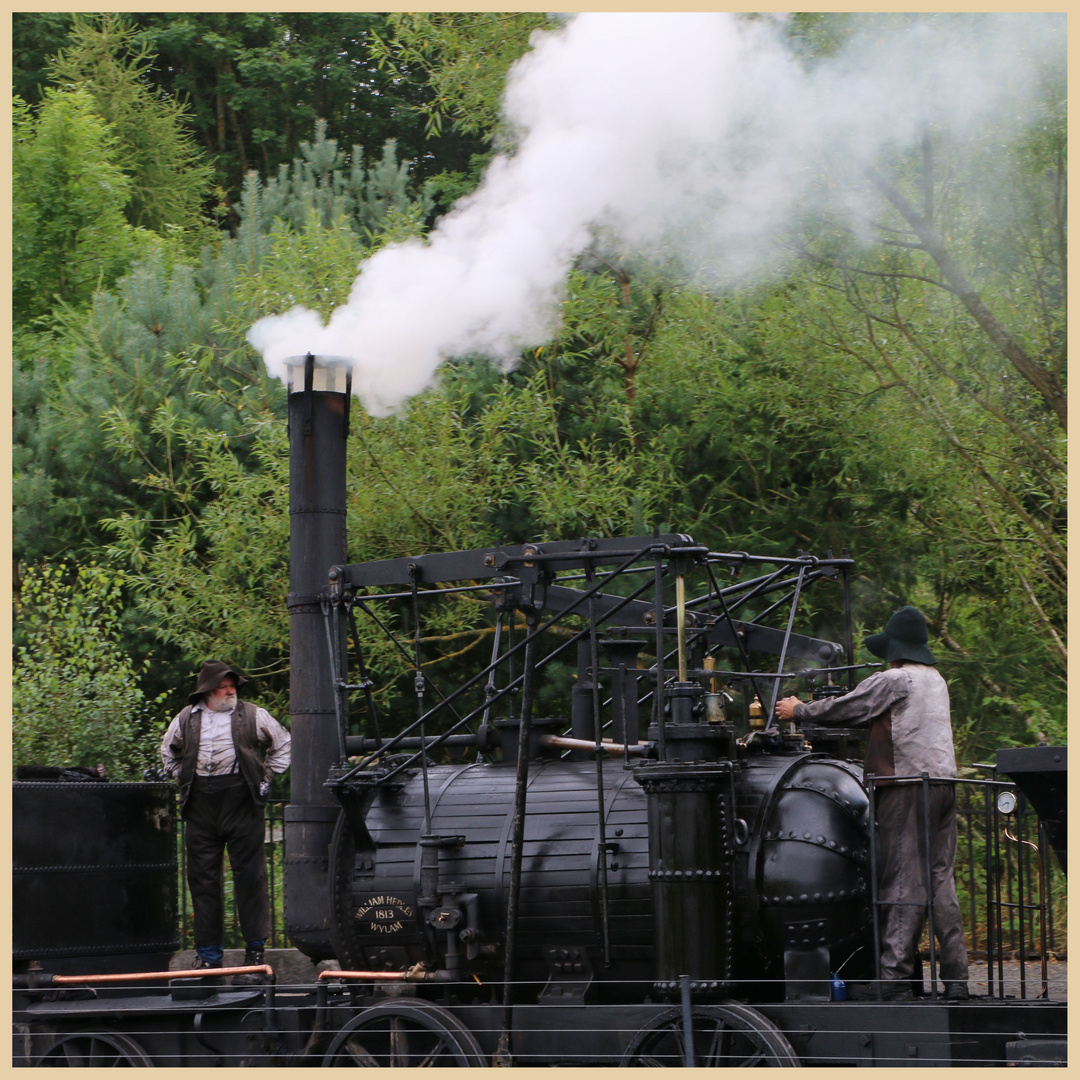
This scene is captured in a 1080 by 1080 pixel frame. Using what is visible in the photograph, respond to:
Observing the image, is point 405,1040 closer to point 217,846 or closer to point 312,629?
point 217,846

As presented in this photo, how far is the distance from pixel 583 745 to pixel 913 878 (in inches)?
67.3

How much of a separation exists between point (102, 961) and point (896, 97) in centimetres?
823

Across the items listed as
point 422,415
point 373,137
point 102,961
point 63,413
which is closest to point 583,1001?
point 102,961

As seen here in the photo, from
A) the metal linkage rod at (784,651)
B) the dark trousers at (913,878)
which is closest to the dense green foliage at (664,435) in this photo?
the metal linkage rod at (784,651)

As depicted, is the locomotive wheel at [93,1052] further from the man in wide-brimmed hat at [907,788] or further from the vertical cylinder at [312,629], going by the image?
the man in wide-brimmed hat at [907,788]

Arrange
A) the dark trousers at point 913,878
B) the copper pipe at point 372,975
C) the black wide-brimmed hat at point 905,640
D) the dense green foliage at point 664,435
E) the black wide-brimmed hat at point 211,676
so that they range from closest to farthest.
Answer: the dark trousers at point 913,878
the black wide-brimmed hat at point 905,640
the copper pipe at point 372,975
the black wide-brimmed hat at point 211,676
the dense green foliage at point 664,435

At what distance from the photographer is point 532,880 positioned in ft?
22.0

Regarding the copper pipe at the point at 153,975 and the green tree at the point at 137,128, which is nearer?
the copper pipe at the point at 153,975

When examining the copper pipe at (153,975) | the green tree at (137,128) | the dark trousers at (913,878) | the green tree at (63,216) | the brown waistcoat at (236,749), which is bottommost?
the copper pipe at (153,975)

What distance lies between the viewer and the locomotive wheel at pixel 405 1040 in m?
6.55

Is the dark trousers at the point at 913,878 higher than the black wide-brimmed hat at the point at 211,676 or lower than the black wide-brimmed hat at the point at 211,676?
lower

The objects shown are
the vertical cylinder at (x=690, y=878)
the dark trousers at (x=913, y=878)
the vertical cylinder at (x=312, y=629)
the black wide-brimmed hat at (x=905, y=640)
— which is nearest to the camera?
the vertical cylinder at (x=690, y=878)

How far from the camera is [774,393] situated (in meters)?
11.7

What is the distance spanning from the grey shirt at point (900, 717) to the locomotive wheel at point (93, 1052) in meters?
3.76
